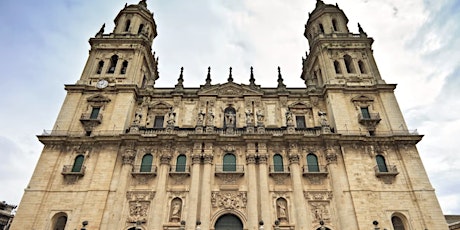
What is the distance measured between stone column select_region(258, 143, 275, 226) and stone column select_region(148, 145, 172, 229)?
7.12m

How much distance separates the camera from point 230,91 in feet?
92.0

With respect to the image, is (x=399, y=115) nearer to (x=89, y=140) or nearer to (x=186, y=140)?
(x=186, y=140)

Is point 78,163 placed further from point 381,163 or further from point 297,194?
point 381,163

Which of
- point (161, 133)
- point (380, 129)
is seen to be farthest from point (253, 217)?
point (380, 129)

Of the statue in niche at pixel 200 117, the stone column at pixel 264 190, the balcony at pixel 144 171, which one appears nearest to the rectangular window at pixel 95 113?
the balcony at pixel 144 171

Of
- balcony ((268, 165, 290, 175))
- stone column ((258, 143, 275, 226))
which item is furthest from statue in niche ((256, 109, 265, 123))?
balcony ((268, 165, 290, 175))

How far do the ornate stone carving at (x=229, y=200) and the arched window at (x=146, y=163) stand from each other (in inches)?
220

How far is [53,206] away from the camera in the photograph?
838 inches

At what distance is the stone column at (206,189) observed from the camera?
20.5 metres

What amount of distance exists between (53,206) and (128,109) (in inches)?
366

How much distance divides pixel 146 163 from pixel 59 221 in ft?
24.0

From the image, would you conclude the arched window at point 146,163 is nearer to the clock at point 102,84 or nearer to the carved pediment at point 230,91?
the carved pediment at point 230,91

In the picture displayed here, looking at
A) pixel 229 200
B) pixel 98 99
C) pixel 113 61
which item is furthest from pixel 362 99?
pixel 113 61

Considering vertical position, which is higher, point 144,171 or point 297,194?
point 144,171
